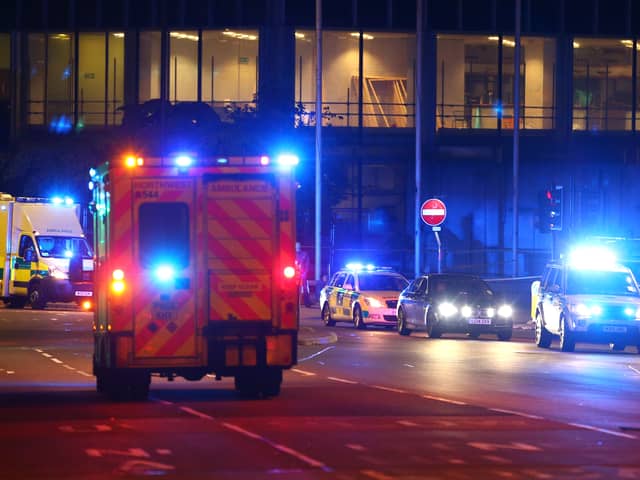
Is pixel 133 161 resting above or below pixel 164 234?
above

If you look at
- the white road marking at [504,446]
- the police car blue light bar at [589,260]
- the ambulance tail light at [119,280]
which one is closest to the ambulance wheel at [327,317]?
the police car blue light bar at [589,260]

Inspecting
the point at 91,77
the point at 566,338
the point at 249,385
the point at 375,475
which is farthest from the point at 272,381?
the point at 91,77

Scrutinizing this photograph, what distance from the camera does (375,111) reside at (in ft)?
196

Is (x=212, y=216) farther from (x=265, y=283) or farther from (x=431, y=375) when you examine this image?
(x=431, y=375)

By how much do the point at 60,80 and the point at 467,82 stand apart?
16.4m

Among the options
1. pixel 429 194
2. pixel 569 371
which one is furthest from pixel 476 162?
pixel 569 371

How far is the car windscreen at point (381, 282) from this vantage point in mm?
38594

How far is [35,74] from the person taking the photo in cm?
6278

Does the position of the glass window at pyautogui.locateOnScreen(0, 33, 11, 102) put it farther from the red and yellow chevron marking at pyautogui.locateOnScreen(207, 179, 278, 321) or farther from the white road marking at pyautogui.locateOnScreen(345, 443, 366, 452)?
the white road marking at pyautogui.locateOnScreen(345, 443, 366, 452)

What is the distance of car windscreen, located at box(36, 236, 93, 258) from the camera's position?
4572 centimetres

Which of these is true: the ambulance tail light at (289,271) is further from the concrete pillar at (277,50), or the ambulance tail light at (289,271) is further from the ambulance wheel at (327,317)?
the concrete pillar at (277,50)

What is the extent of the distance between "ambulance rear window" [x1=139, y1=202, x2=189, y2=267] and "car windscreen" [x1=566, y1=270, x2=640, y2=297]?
14457mm

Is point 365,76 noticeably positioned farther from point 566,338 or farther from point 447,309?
point 566,338

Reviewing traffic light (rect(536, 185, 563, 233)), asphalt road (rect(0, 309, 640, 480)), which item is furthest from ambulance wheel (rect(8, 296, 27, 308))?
asphalt road (rect(0, 309, 640, 480))
